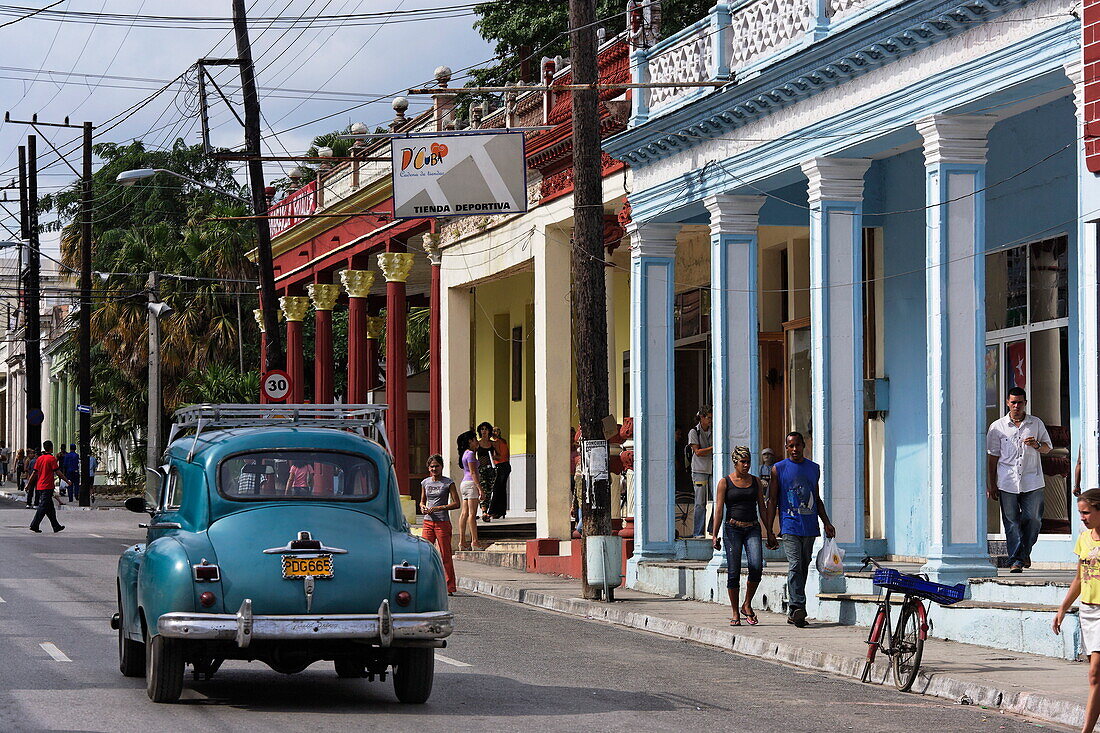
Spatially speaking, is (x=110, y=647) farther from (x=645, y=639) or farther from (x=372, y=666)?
(x=645, y=639)

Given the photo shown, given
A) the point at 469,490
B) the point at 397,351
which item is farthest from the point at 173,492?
the point at 397,351

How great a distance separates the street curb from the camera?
38.1 feet

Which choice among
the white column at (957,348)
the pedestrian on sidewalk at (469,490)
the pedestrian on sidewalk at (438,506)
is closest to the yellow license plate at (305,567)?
the white column at (957,348)

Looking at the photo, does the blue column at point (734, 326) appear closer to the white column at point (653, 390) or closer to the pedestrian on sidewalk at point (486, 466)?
the white column at point (653, 390)

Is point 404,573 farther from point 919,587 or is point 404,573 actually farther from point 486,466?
point 486,466

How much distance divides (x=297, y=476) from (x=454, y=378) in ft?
63.6

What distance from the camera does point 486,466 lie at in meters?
30.9

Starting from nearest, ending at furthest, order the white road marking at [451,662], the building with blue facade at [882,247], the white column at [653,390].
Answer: the white road marking at [451,662], the building with blue facade at [882,247], the white column at [653,390]

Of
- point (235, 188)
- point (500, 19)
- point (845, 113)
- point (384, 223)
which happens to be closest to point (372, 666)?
point (845, 113)

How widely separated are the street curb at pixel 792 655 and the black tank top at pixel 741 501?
3.79ft

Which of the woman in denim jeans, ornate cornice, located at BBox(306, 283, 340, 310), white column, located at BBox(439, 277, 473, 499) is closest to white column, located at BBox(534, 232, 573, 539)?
white column, located at BBox(439, 277, 473, 499)

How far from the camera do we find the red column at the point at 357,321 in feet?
117

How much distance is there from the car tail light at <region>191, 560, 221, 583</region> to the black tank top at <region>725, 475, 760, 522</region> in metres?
7.48

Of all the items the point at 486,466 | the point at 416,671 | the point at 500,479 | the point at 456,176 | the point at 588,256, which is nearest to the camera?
the point at 416,671
